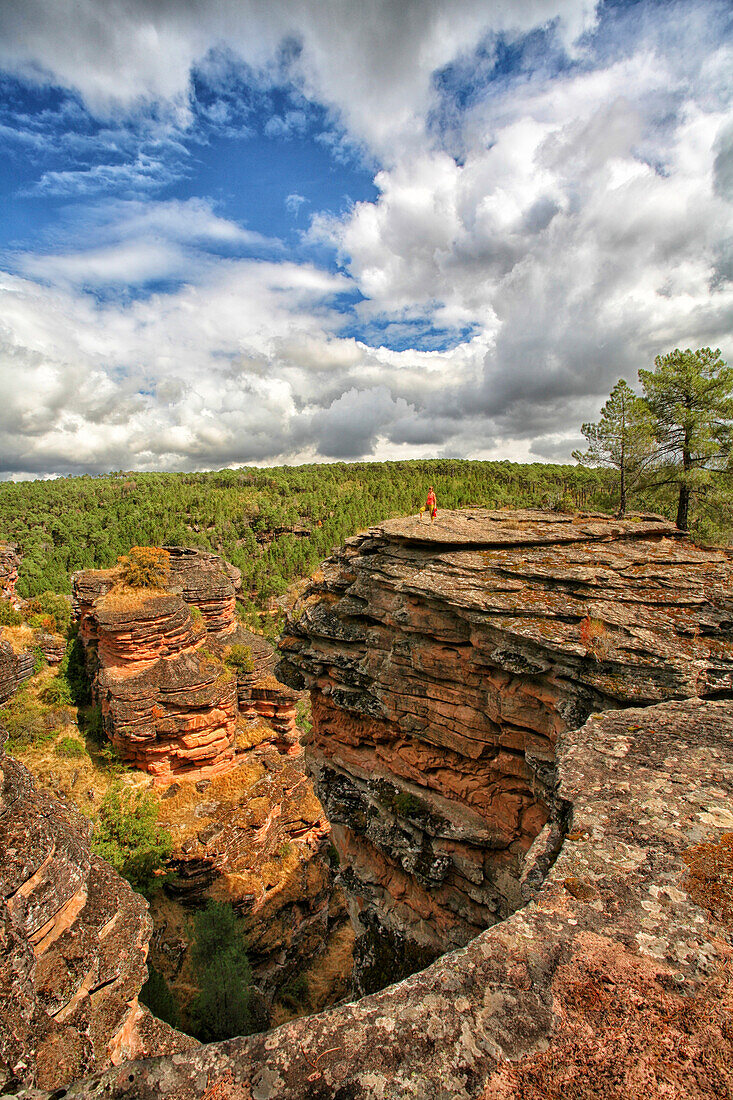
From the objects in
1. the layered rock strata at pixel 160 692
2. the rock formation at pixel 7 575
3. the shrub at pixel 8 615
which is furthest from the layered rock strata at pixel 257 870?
the rock formation at pixel 7 575

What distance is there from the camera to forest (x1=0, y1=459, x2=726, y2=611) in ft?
282

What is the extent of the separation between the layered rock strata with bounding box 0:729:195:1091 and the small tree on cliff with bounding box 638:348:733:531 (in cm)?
2356

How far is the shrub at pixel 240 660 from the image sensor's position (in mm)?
29578

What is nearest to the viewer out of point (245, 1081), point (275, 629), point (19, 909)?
point (245, 1081)

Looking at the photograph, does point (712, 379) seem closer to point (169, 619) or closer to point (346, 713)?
point (346, 713)

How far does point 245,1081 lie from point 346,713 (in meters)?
11.6

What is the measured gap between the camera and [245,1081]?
7.36 feet

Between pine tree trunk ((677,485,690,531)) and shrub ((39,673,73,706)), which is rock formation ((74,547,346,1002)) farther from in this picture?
pine tree trunk ((677,485,690,531))

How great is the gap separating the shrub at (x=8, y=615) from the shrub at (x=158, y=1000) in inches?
1128

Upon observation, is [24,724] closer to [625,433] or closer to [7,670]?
[7,670]

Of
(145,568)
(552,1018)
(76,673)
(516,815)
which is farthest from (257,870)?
(552,1018)

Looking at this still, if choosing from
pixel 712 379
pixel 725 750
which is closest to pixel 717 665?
pixel 725 750

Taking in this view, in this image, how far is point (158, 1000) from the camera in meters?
14.1

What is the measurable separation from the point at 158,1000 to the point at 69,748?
14.9 meters
